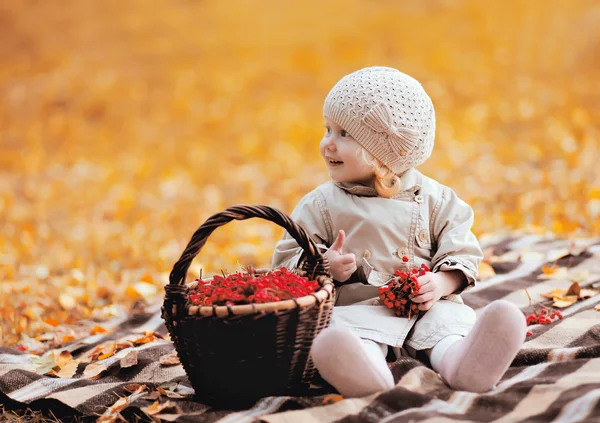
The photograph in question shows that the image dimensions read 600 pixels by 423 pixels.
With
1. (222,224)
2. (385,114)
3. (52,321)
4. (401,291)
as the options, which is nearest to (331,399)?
(401,291)

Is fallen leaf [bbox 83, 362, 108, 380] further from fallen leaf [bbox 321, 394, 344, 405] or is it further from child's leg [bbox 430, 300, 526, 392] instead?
child's leg [bbox 430, 300, 526, 392]

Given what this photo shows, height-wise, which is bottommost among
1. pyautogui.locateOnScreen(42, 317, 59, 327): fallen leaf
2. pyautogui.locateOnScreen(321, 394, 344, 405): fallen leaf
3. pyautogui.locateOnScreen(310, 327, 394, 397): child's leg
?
pyautogui.locateOnScreen(42, 317, 59, 327): fallen leaf

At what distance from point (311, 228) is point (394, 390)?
0.74m

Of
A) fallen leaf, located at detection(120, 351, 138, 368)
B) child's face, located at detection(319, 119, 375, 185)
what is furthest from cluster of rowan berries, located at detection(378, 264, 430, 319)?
fallen leaf, located at detection(120, 351, 138, 368)

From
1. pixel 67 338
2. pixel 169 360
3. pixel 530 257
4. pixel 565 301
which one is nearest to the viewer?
pixel 169 360

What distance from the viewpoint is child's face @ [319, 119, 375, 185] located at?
2510 millimetres

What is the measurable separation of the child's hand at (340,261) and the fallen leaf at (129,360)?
2.74 ft

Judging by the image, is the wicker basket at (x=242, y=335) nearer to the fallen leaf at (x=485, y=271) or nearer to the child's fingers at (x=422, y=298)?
the child's fingers at (x=422, y=298)

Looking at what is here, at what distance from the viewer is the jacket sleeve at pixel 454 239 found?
8.17ft

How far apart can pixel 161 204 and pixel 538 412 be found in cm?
428

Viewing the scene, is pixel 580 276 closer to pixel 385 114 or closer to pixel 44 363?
pixel 385 114

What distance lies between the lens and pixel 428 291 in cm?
240

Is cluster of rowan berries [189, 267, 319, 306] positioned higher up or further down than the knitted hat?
further down

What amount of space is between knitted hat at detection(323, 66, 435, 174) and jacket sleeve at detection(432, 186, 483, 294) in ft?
0.75
